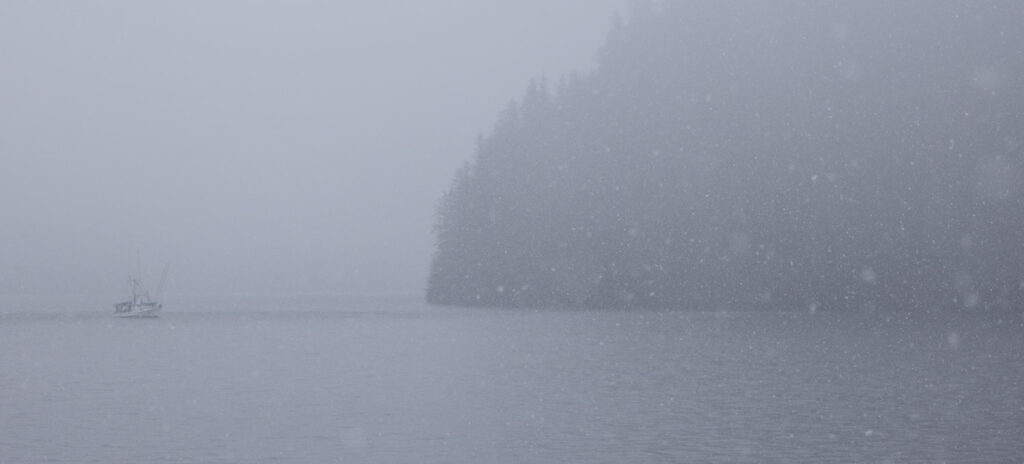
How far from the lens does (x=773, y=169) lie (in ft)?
339

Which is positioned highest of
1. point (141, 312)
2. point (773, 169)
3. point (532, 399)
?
point (773, 169)

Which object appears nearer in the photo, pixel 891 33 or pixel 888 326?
pixel 888 326

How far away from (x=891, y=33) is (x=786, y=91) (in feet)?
33.3

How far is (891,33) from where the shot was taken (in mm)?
105000

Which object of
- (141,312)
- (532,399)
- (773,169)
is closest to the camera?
(532,399)

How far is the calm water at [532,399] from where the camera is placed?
25953mm

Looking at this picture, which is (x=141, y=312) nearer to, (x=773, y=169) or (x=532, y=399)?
(x=773, y=169)

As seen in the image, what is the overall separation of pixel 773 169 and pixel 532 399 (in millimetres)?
72198

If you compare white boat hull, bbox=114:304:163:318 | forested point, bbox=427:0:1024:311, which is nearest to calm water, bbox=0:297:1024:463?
forested point, bbox=427:0:1024:311

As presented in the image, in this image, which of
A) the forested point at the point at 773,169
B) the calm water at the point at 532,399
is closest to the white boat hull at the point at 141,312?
the forested point at the point at 773,169

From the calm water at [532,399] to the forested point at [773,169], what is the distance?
106ft

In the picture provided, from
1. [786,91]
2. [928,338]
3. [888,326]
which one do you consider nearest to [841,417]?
[928,338]

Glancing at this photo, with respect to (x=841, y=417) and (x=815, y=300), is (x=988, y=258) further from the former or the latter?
(x=841, y=417)

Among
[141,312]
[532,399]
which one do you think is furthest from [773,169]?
[532,399]
